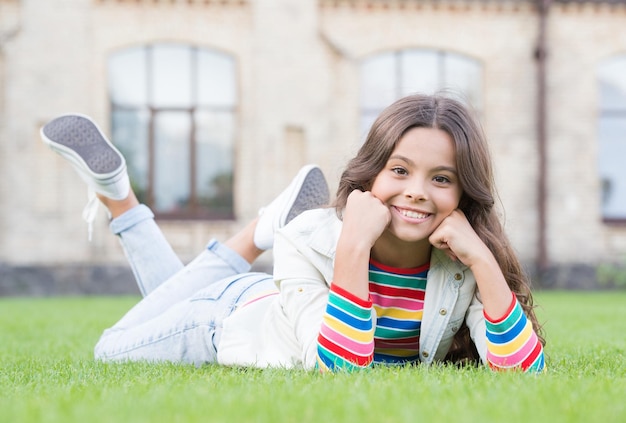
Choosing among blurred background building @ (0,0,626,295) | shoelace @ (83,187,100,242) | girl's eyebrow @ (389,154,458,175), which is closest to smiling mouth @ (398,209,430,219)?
girl's eyebrow @ (389,154,458,175)

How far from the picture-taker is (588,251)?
50.7 ft

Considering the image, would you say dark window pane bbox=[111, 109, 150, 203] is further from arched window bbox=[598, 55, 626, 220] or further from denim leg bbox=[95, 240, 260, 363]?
denim leg bbox=[95, 240, 260, 363]

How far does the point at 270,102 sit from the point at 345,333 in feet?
39.3

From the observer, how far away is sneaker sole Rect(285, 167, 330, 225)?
4.62 meters

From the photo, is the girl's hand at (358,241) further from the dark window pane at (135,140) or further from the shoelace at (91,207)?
the dark window pane at (135,140)

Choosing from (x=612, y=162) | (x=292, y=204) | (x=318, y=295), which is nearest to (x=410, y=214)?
(x=318, y=295)

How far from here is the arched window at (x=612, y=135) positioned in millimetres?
15875

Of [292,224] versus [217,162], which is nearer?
[292,224]

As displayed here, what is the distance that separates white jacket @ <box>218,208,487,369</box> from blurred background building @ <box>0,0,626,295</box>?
35.8 feet

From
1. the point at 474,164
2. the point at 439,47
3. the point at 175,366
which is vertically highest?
the point at 439,47

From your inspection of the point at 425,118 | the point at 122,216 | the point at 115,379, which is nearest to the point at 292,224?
the point at 425,118

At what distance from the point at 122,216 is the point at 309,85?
33.6 feet

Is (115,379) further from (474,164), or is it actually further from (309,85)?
(309,85)

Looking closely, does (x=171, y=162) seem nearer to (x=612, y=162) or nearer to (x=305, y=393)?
(x=612, y=162)
